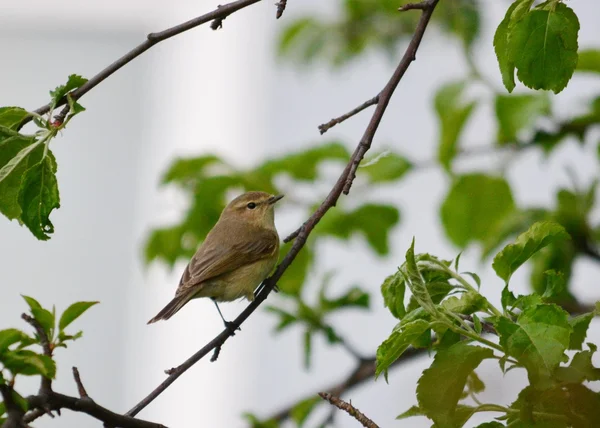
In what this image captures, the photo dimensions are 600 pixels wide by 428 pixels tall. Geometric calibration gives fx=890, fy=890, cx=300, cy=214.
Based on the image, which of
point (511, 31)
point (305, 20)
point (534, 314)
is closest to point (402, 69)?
point (511, 31)

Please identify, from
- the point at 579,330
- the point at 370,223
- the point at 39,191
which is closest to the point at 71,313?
the point at 39,191

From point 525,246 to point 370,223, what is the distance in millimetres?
2103

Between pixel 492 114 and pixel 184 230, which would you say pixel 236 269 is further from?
pixel 492 114

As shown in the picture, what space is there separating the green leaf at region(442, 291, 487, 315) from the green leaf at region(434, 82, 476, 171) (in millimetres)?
1830

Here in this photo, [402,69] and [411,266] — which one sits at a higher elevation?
[402,69]

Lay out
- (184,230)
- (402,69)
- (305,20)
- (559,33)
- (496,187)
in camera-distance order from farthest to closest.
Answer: (305,20), (184,230), (496,187), (402,69), (559,33)

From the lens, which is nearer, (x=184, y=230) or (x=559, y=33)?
(x=559, y=33)

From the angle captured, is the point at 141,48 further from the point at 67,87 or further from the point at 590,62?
the point at 590,62

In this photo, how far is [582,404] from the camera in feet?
4.99

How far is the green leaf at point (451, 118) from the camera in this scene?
3639mm

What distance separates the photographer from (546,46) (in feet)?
6.16

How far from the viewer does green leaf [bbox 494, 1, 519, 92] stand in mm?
1949

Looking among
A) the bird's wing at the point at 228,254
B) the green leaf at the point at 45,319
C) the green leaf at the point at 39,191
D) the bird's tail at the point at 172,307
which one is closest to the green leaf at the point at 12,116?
the green leaf at the point at 39,191

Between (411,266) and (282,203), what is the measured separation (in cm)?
234
